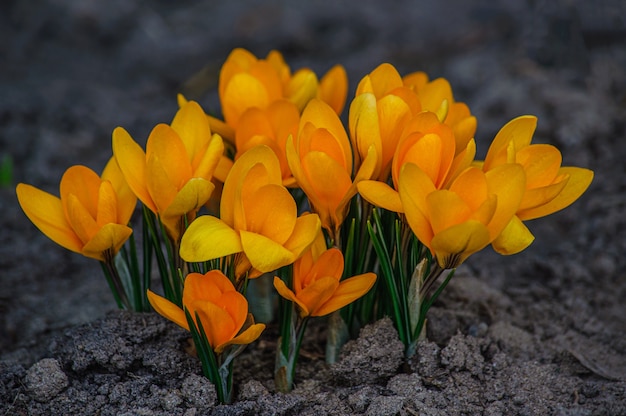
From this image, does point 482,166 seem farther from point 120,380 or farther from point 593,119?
point 593,119

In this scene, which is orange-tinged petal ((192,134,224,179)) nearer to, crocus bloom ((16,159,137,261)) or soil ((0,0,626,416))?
crocus bloom ((16,159,137,261))

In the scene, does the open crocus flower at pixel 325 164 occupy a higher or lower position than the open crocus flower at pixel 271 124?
lower

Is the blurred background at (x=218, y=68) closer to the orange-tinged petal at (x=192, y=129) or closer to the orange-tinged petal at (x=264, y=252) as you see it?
the orange-tinged petal at (x=192, y=129)

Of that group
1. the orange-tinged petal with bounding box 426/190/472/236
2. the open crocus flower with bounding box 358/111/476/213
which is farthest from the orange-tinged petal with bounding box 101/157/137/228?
the orange-tinged petal with bounding box 426/190/472/236

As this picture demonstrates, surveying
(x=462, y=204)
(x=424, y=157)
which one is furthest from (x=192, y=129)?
(x=462, y=204)

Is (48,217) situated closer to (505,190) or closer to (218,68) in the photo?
(505,190)

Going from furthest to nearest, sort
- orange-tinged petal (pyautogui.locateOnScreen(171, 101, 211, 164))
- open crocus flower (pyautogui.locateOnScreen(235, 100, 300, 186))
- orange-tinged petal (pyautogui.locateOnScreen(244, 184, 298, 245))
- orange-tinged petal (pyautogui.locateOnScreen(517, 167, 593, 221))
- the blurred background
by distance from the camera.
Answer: the blurred background, open crocus flower (pyautogui.locateOnScreen(235, 100, 300, 186)), orange-tinged petal (pyautogui.locateOnScreen(171, 101, 211, 164)), orange-tinged petal (pyautogui.locateOnScreen(517, 167, 593, 221)), orange-tinged petal (pyautogui.locateOnScreen(244, 184, 298, 245))

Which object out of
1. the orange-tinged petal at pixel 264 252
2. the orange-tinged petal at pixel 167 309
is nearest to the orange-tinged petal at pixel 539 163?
the orange-tinged petal at pixel 264 252
